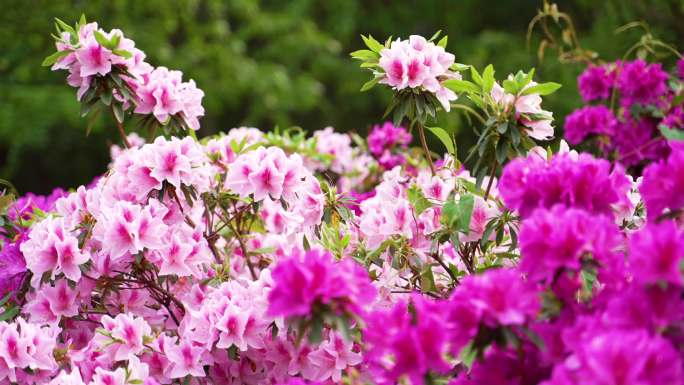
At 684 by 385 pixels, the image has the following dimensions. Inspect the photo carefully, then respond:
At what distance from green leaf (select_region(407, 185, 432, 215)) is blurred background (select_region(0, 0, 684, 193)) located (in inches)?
171

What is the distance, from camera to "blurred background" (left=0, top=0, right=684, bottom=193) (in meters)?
6.74

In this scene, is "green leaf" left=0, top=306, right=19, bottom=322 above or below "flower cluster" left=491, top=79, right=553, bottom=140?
below

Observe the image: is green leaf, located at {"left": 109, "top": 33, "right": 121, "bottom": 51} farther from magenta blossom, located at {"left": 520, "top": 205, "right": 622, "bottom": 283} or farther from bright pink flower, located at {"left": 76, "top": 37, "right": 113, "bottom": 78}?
magenta blossom, located at {"left": 520, "top": 205, "right": 622, "bottom": 283}

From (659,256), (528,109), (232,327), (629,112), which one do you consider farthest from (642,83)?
(659,256)

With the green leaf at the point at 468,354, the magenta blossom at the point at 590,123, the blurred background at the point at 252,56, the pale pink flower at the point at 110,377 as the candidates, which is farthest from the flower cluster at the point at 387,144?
the blurred background at the point at 252,56

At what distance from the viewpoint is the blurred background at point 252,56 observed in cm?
674

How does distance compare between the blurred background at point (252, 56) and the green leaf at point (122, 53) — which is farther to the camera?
the blurred background at point (252, 56)

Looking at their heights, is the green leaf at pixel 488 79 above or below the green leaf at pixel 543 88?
above

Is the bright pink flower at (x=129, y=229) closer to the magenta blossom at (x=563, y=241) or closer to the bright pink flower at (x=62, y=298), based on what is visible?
the bright pink flower at (x=62, y=298)

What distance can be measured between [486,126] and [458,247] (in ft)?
0.82

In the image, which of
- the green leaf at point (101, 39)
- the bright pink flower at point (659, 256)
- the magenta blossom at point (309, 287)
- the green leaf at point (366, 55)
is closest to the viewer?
the bright pink flower at point (659, 256)

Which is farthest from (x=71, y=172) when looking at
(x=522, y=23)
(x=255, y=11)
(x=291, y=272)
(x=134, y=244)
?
(x=291, y=272)

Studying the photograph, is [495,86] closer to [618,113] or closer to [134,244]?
[134,244]

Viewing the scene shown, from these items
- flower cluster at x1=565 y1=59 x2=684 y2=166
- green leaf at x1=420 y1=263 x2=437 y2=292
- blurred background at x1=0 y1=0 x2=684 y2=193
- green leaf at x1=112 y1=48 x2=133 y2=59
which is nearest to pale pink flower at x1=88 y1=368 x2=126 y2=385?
green leaf at x1=420 y1=263 x2=437 y2=292
